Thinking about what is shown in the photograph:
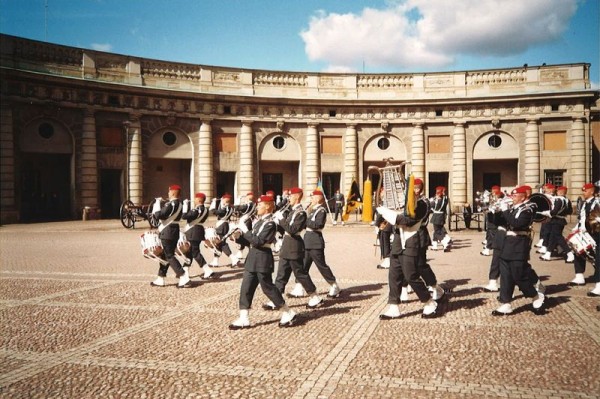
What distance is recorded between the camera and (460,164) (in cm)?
3089

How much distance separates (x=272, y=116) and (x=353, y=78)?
6.33 metres

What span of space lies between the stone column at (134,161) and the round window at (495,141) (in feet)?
74.1

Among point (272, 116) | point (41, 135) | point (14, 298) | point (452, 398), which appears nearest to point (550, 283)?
point (452, 398)

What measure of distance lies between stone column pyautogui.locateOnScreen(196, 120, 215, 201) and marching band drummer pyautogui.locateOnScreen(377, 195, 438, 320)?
2336cm

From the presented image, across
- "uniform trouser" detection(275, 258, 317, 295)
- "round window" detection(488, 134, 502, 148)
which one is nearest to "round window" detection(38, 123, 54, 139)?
"uniform trouser" detection(275, 258, 317, 295)

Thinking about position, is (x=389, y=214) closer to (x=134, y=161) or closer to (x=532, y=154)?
(x=134, y=161)

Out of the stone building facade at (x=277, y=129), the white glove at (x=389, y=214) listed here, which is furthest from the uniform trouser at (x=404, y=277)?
the stone building facade at (x=277, y=129)

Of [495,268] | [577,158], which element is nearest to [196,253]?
[495,268]

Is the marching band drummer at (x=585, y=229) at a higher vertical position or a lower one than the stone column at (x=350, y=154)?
lower

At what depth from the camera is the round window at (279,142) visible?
31594 mm

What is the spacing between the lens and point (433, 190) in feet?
105

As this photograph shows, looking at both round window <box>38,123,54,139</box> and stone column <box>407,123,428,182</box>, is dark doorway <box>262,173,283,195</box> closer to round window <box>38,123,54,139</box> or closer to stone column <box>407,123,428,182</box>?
stone column <box>407,123,428,182</box>

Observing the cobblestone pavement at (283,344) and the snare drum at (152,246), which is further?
the snare drum at (152,246)

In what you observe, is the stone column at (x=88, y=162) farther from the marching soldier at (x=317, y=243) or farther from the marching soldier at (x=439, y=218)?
the marching soldier at (x=317, y=243)
